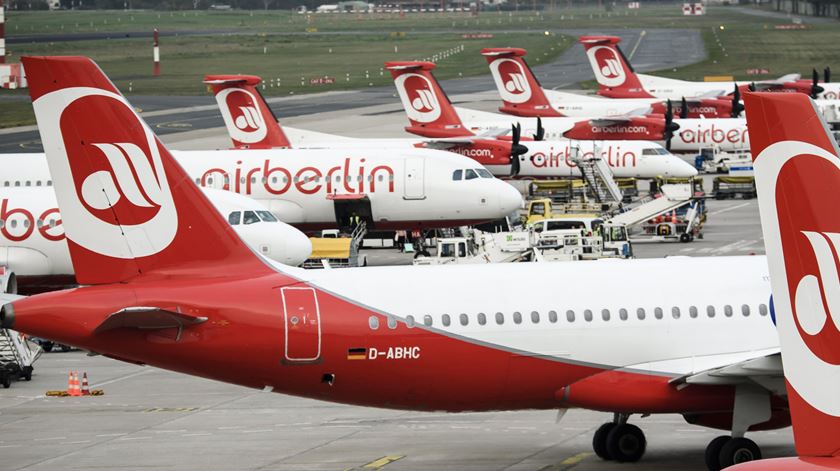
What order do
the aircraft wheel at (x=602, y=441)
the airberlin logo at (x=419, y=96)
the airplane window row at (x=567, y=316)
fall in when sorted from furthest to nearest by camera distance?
the airberlin logo at (x=419, y=96)
the aircraft wheel at (x=602, y=441)
the airplane window row at (x=567, y=316)

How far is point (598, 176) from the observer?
7375 centimetres

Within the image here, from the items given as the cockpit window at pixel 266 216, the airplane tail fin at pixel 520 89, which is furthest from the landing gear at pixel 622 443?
the airplane tail fin at pixel 520 89

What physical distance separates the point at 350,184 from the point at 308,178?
1792mm

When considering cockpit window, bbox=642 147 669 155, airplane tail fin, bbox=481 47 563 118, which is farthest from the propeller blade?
airplane tail fin, bbox=481 47 563 118

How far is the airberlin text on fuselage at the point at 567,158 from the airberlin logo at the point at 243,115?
15740 millimetres

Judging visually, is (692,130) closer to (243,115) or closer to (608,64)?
(608,64)

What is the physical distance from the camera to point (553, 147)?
260 ft

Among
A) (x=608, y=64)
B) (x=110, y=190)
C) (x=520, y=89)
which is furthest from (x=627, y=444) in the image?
(x=608, y=64)

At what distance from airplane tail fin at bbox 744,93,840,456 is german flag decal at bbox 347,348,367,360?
533 inches

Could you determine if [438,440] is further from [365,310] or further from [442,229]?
[442,229]

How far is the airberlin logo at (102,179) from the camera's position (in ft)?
87.5

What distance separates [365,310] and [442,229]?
37.3 metres

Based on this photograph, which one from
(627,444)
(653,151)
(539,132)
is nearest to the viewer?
(627,444)

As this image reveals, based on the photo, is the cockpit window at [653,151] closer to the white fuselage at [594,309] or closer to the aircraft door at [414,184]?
the aircraft door at [414,184]
